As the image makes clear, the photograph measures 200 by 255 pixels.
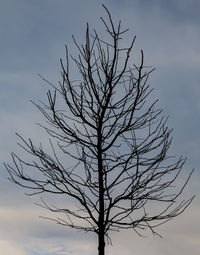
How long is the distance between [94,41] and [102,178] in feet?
6.59

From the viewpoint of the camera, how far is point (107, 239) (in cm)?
562

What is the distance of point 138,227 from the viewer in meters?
5.67

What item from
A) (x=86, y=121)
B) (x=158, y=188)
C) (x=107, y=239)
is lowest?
(x=107, y=239)

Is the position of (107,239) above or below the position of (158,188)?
below

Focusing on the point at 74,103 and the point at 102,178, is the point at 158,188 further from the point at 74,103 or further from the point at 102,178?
the point at 74,103

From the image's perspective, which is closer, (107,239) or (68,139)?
(107,239)

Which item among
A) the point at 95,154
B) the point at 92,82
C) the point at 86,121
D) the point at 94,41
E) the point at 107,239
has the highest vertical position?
the point at 94,41

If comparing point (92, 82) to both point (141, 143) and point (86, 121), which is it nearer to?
point (86, 121)

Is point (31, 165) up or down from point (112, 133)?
down

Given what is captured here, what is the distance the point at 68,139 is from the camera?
19.8 feet

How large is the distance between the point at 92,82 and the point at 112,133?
81cm

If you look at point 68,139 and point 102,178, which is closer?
point 102,178

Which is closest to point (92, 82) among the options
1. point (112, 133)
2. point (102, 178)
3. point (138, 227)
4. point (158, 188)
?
point (112, 133)

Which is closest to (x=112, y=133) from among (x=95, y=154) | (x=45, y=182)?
(x=95, y=154)
